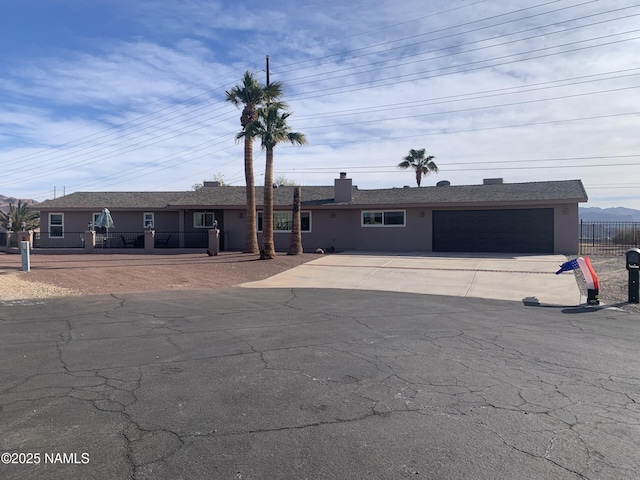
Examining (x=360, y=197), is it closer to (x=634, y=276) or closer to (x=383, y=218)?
(x=383, y=218)

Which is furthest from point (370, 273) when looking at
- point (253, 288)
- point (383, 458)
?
point (383, 458)

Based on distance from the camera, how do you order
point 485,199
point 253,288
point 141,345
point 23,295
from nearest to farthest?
point 141,345 < point 23,295 < point 253,288 < point 485,199

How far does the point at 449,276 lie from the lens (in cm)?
1855

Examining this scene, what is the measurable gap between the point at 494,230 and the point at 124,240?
70.1ft

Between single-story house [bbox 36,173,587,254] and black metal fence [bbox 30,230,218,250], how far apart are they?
0.23 ft

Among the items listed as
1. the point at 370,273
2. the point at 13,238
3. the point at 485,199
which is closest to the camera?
the point at 370,273

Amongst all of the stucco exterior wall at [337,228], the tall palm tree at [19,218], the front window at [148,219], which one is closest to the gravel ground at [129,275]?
the stucco exterior wall at [337,228]

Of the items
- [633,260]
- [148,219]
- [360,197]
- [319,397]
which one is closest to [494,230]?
[360,197]

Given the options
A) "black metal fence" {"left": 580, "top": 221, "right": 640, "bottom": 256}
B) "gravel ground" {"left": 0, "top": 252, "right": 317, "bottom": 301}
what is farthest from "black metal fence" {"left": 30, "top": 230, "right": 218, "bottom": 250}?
"black metal fence" {"left": 580, "top": 221, "right": 640, "bottom": 256}

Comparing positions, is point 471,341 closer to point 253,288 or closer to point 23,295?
point 253,288

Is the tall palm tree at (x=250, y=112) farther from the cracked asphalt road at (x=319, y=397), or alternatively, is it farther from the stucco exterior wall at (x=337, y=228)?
the cracked asphalt road at (x=319, y=397)

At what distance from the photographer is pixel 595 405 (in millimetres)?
5500

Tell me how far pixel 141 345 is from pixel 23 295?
7.58m

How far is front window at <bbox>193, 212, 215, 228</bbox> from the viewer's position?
1276 inches
